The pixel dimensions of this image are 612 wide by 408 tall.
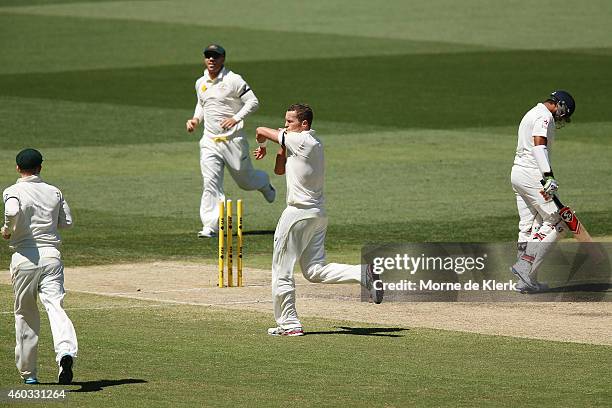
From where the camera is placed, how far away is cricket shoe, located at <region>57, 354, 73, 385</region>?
11.8 meters

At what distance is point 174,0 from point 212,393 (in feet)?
164

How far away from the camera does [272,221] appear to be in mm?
22734

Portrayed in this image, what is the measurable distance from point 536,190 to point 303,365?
5.00 meters

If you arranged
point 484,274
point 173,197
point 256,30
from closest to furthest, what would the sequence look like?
point 484,274, point 173,197, point 256,30

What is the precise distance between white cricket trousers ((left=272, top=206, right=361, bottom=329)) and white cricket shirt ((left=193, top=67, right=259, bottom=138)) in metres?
7.30

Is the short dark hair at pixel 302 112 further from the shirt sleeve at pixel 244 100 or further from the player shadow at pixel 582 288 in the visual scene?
the shirt sleeve at pixel 244 100

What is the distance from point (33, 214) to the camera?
471 inches

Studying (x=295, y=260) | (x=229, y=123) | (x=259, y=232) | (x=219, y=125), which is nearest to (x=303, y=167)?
(x=295, y=260)

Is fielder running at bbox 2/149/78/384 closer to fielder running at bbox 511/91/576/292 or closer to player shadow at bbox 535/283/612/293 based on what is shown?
fielder running at bbox 511/91/576/292

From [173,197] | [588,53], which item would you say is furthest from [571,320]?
[588,53]

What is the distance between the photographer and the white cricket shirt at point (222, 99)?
21.7m

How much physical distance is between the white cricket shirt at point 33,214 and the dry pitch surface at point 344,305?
3958mm

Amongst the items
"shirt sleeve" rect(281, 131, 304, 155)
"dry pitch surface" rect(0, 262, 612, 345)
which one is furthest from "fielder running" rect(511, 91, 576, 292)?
"shirt sleeve" rect(281, 131, 304, 155)

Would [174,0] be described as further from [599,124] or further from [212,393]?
[212,393]
